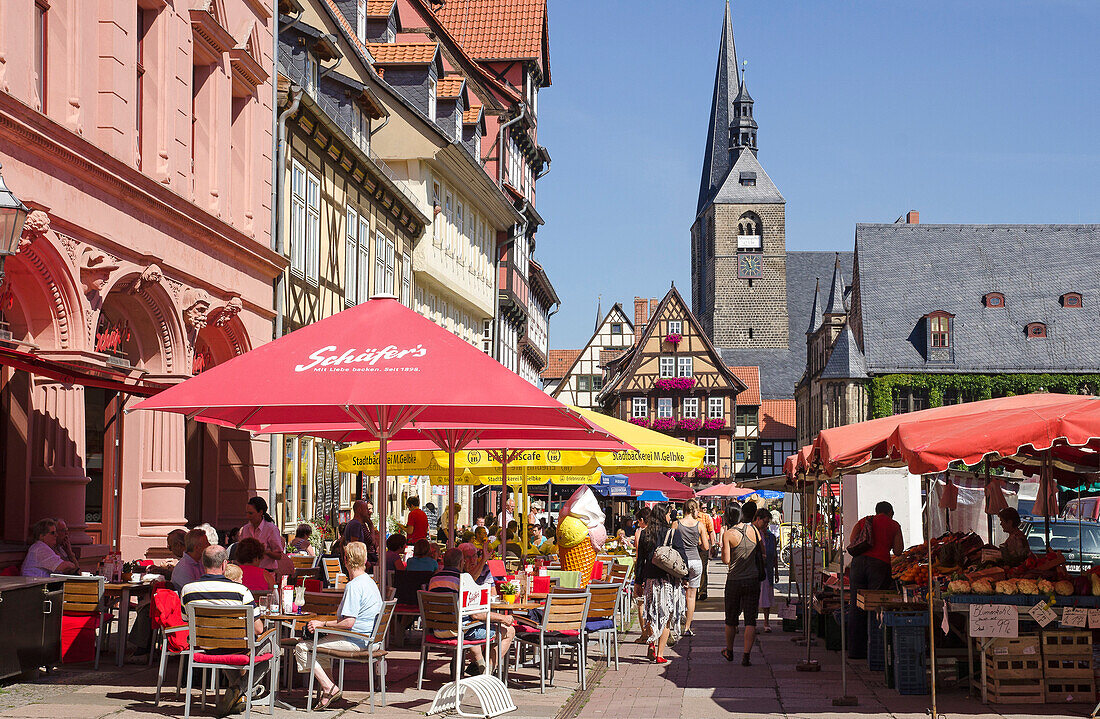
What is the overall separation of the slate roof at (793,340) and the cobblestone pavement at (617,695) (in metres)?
102

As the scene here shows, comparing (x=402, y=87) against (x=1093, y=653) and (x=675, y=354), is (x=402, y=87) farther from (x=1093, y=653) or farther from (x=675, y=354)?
(x=675, y=354)

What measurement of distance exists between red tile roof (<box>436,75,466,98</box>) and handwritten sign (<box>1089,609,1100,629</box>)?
87.0 feet

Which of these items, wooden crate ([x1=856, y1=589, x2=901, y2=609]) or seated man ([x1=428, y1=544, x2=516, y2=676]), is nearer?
seated man ([x1=428, y1=544, x2=516, y2=676])

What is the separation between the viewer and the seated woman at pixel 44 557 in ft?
39.8

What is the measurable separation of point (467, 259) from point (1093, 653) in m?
30.2

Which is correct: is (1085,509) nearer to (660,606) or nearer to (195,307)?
(660,606)

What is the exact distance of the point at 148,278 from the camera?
51.4 feet

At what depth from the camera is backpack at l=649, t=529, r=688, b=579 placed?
14664mm

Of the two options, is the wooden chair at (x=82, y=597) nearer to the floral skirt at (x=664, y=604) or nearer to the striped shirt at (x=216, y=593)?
the striped shirt at (x=216, y=593)

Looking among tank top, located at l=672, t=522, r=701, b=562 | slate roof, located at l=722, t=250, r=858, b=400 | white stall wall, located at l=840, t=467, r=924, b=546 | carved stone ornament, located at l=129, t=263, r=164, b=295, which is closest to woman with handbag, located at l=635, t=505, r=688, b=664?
tank top, located at l=672, t=522, r=701, b=562

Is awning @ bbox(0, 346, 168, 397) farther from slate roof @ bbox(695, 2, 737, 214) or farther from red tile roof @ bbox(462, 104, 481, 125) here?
slate roof @ bbox(695, 2, 737, 214)

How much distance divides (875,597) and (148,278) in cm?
868

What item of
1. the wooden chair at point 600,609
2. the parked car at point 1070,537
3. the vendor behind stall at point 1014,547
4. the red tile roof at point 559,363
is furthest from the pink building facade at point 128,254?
the red tile roof at point 559,363

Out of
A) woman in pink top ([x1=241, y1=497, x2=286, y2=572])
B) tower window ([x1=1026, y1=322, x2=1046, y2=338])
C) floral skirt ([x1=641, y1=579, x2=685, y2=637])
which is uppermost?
tower window ([x1=1026, y1=322, x2=1046, y2=338])
